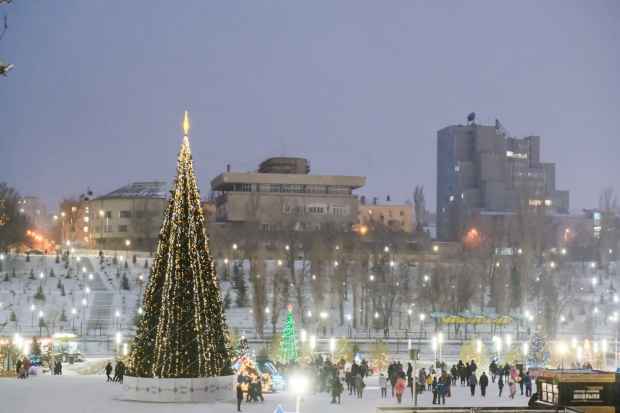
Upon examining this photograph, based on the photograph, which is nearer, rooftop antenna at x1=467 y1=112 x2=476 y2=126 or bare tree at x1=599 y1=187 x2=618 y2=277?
bare tree at x1=599 y1=187 x2=618 y2=277

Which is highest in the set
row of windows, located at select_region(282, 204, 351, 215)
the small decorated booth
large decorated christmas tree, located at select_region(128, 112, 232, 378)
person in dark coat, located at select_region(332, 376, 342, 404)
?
row of windows, located at select_region(282, 204, 351, 215)

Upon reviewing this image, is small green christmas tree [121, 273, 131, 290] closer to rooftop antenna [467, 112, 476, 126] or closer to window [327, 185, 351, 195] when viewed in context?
window [327, 185, 351, 195]

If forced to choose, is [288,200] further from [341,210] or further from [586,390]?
[586,390]

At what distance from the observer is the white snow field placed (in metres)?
23.2

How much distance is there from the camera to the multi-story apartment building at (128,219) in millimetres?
95438

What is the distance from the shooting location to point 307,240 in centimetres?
8875

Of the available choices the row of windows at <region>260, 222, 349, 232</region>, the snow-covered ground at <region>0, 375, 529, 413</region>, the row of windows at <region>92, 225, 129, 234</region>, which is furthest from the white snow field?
the row of windows at <region>92, 225, 129, 234</region>

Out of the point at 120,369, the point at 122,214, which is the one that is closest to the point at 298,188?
the point at 122,214

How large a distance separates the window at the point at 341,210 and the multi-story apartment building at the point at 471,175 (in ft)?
94.1

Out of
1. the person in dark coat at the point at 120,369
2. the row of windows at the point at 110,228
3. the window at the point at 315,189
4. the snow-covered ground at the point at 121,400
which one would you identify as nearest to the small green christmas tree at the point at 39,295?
the snow-covered ground at the point at 121,400

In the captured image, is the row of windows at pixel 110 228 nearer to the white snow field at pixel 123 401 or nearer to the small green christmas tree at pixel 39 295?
the small green christmas tree at pixel 39 295

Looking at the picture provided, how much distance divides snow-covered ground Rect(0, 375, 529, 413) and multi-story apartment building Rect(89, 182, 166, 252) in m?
63.8

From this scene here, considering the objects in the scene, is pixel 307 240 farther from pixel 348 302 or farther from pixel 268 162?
pixel 268 162

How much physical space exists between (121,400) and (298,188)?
7731cm
